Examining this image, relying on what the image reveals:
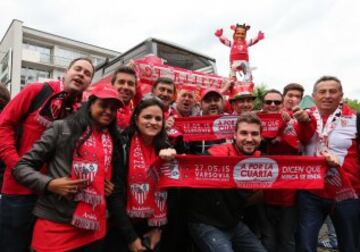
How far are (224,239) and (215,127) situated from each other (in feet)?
4.11

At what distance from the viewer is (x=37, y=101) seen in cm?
275

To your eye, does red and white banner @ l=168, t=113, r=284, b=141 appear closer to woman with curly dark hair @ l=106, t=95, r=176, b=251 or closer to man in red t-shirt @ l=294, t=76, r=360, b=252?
man in red t-shirt @ l=294, t=76, r=360, b=252

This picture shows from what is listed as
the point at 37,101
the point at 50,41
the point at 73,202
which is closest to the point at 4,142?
the point at 37,101

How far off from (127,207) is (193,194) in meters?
0.67

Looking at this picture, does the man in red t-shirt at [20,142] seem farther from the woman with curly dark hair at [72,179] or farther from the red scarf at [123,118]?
the red scarf at [123,118]

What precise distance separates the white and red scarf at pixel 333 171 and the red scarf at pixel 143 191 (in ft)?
5.19

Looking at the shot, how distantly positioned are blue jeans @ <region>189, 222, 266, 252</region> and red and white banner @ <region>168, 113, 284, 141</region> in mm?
994

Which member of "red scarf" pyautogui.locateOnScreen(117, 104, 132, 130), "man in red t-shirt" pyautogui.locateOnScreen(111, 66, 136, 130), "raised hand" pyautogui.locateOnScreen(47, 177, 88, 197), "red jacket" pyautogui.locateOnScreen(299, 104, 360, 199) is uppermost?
"man in red t-shirt" pyautogui.locateOnScreen(111, 66, 136, 130)

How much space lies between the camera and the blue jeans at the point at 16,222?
2656 millimetres

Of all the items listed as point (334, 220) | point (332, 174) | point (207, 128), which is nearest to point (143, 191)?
point (207, 128)

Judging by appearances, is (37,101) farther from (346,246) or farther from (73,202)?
(346,246)

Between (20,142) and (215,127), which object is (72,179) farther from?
(215,127)

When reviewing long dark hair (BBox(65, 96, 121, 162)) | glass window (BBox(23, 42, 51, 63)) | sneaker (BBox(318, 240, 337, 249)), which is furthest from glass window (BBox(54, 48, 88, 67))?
long dark hair (BBox(65, 96, 121, 162))

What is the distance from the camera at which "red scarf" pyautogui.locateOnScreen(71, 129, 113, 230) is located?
2330 mm
